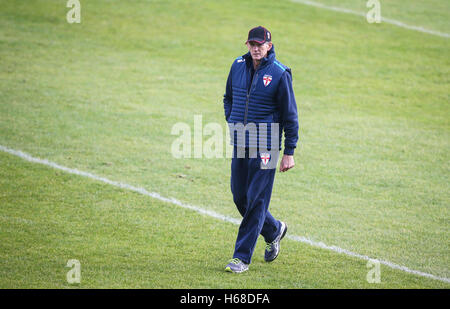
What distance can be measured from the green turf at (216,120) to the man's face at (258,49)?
237cm

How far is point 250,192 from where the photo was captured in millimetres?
6559

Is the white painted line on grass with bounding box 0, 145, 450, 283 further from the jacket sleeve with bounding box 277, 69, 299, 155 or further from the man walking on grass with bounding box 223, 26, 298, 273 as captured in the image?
the jacket sleeve with bounding box 277, 69, 299, 155

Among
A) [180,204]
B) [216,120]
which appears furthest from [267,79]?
[216,120]

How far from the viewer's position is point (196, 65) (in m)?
16.1

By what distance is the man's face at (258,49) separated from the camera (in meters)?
6.45

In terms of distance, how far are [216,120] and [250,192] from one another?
626cm

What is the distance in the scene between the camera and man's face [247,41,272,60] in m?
6.45
